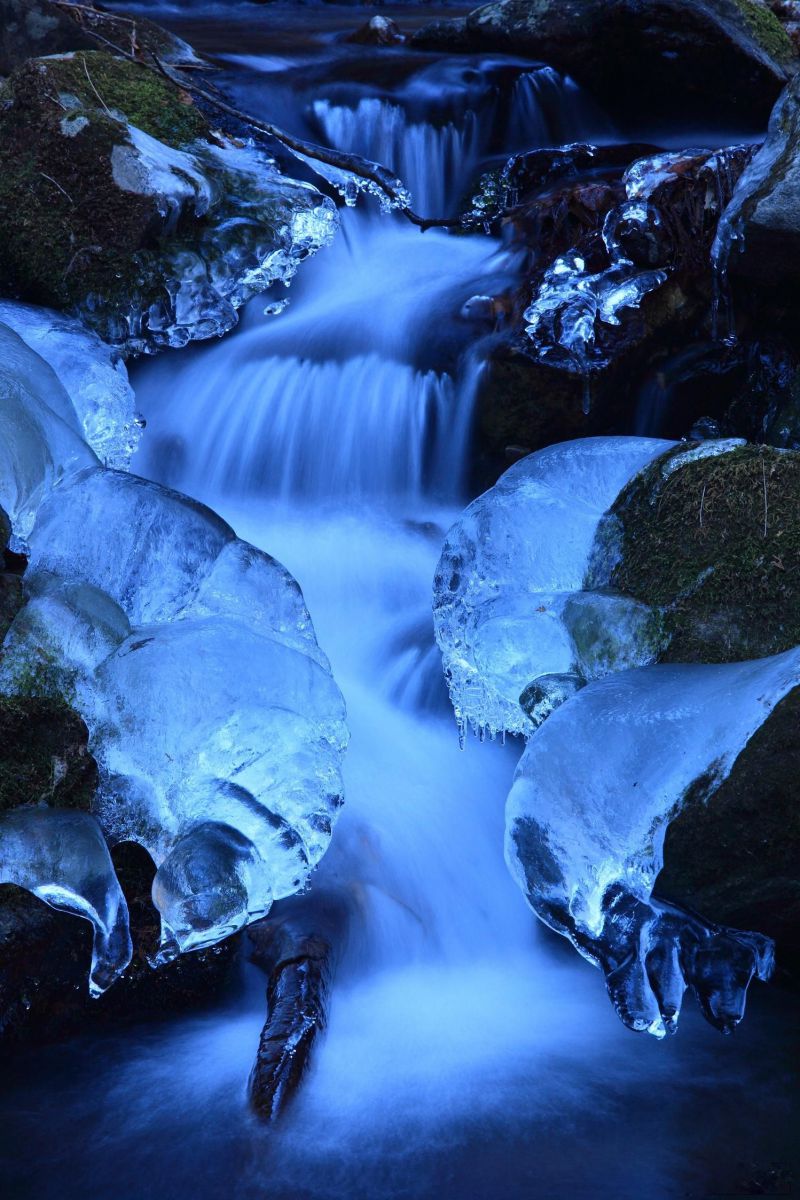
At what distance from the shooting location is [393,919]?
3.67 metres

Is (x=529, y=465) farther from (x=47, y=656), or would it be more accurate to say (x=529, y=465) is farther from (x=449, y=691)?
(x=47, y=656)

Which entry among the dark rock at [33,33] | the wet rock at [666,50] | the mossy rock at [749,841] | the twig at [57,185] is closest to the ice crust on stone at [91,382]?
the twig at [57,185]

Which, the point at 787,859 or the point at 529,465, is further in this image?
Result: the point at 529,465

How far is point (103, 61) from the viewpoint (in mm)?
5816

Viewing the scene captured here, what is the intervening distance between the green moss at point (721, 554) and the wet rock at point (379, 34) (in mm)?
5518

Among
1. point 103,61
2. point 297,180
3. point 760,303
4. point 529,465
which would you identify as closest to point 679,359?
point 760,303

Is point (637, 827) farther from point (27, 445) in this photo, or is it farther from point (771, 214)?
point (771, 214)

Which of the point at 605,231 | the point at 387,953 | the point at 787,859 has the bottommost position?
the point at 387,953

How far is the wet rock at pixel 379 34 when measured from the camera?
8.11m

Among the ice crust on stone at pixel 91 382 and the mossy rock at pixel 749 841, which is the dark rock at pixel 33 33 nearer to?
the ice crust on stone at pixel 91 382

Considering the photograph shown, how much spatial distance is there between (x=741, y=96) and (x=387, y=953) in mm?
5105

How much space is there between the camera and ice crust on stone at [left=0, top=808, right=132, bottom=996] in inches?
121

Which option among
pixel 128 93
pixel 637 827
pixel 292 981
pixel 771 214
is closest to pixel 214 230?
pixel 128 93

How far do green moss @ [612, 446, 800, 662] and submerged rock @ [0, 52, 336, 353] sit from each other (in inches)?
102
